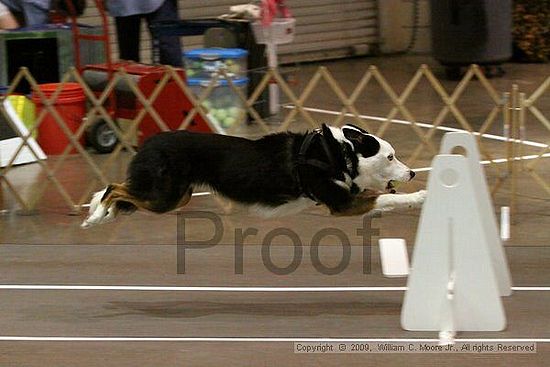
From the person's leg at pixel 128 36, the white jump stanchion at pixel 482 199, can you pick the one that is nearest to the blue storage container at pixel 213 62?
the person's leg at pixel 128 36

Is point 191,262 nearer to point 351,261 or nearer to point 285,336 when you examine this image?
point 351,261

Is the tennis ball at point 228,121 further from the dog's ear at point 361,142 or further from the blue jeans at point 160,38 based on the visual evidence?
the dog's ear at point 361,142

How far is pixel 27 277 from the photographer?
582 centimetres

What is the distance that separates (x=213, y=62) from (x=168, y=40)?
0.51 m

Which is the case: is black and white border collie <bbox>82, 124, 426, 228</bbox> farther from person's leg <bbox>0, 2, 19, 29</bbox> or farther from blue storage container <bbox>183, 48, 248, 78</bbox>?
person's leg <bbox>0, 2, 19, 29</bbox>

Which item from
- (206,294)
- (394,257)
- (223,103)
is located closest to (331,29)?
(223,103)

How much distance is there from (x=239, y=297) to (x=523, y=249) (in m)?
1.98

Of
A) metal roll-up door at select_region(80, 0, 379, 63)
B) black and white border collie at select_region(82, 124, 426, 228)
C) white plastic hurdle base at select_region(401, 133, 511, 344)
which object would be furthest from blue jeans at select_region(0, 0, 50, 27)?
white plastic hurdle base at select_region(401, 133, 511, 344)

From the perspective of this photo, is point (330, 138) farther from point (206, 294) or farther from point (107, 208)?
point (107, 208)

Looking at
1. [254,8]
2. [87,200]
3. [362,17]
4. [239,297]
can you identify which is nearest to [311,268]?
[239,297]

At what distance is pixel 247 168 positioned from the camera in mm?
5164

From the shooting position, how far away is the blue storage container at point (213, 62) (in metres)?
9.44

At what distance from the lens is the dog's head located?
5086mm

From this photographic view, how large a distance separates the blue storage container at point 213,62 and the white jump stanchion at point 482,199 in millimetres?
4484
